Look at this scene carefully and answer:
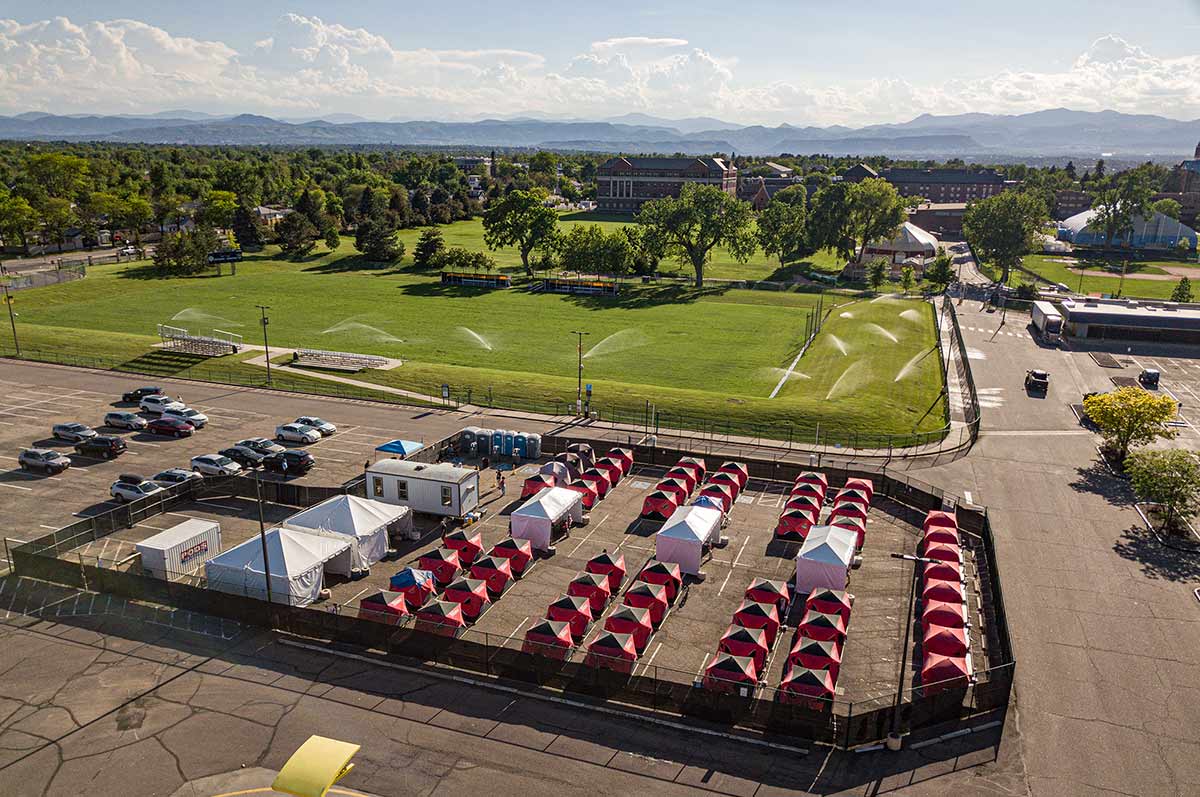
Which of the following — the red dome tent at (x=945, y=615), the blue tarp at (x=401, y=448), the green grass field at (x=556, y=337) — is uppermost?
the blue tarp at (x=401, y=448)

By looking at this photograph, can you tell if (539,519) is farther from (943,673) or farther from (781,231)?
(781,231)

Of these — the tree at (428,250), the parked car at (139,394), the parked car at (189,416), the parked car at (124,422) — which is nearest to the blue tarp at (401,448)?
the parked car at (189,416)

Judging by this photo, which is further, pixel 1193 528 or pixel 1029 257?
pixel 1029 257

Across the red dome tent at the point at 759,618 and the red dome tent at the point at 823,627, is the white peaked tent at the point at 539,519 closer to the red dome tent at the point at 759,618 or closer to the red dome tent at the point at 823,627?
the red dome tent at the point at 759,618

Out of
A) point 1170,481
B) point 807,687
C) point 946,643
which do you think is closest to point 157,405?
point 807,687

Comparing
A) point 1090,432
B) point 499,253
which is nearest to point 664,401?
point 1090,432

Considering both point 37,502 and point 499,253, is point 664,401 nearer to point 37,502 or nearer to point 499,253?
point 37,502
